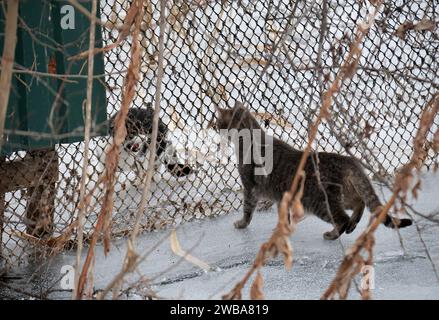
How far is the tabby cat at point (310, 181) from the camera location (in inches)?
186

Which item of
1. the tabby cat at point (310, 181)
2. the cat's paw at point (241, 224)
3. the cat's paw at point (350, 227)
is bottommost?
the cat's paw at point (241, 224)

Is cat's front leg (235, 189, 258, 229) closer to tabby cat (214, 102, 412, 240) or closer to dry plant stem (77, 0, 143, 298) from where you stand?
tabby cat (214, 102, 412, 240)

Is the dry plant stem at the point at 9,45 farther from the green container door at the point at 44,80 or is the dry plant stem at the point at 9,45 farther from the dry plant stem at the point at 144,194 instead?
the green container door at the point at 44,80

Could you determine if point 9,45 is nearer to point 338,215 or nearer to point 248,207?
point 338,215

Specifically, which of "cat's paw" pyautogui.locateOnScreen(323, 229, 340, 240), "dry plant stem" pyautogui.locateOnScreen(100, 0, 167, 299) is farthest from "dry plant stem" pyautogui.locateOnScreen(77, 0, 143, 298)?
"cat's paw" pyautogui.locateOnScreen(323, 229, 340, 240)

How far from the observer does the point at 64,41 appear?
4691 millimetres

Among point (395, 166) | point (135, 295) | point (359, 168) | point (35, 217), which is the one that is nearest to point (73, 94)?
point (35, 217)

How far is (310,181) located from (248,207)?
0.64 m

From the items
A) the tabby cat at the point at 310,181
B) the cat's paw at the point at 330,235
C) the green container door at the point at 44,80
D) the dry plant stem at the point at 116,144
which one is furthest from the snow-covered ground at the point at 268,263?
the green container door at the point at 44,80

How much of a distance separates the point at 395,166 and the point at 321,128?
831 mm

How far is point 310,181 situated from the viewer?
4.79 metres

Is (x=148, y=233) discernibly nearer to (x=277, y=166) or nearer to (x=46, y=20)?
(x=277, y=166)

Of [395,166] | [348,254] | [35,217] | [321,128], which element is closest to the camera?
[348,254]

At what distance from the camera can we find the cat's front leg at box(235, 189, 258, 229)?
208 inches
